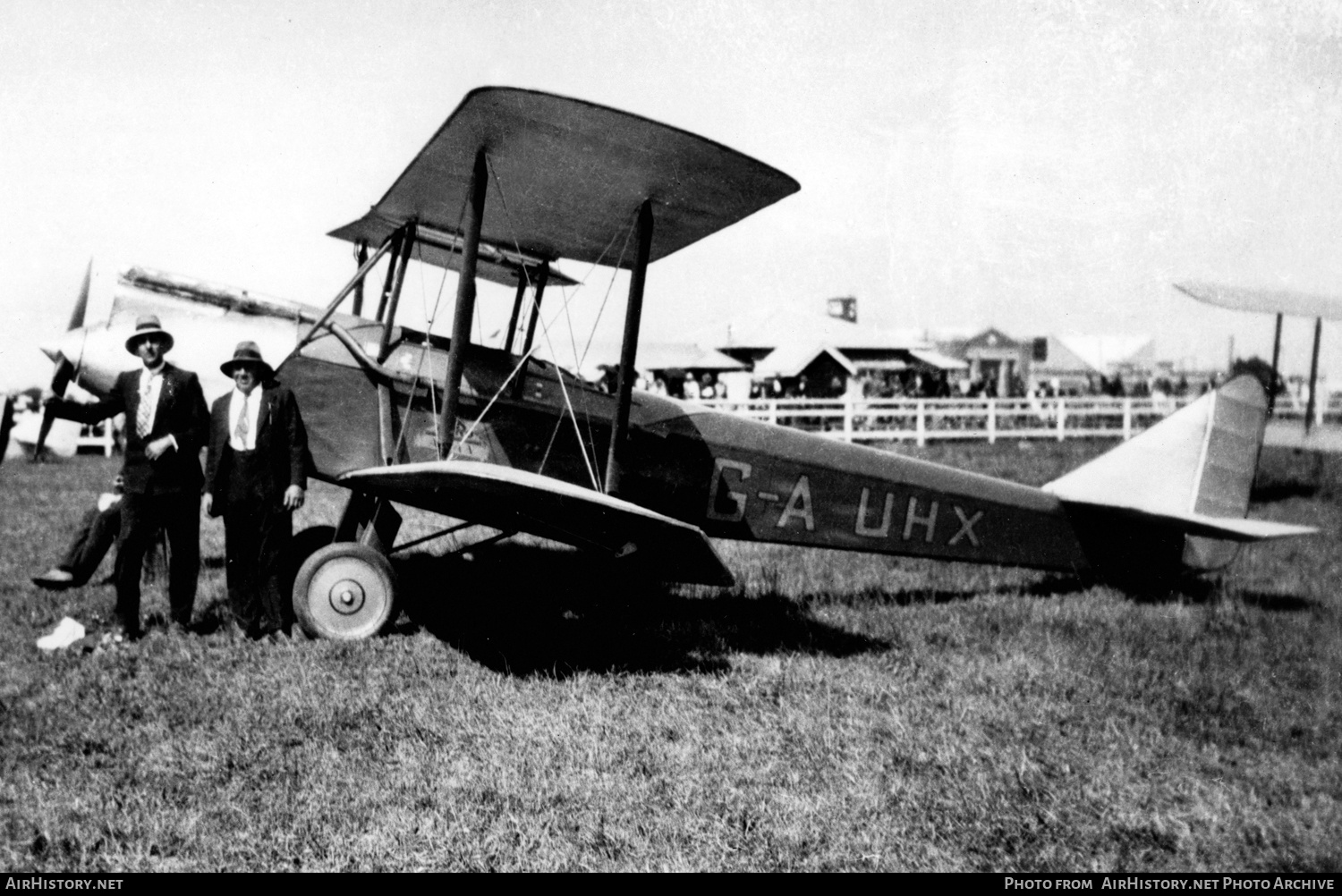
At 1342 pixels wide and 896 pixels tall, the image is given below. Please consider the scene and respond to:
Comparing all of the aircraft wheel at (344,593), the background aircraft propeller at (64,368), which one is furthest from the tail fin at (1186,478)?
the background aircraft propeller at (64,368)

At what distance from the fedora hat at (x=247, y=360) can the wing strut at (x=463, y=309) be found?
3.89 feet

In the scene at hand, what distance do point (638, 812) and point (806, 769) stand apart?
2.51ft

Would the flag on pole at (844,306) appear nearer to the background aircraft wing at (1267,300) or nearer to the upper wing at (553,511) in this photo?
the background aircraft wing at (1267,300)

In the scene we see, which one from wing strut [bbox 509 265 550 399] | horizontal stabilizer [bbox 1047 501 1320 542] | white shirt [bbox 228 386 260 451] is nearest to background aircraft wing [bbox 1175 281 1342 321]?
horizontal stabilizer [bbox 1047 501 1320 542]

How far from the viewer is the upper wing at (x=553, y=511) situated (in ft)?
13.4

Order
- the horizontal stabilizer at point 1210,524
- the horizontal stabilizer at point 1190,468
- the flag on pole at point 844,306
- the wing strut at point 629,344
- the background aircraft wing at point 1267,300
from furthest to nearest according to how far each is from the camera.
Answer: the flag on pole at point 844,306, the background aircraft wing at point 1267,300, the horizontal stabilizer at point 1190,468, the horizontal stabilizer at point 1210,524, the wing strut at point 629,344

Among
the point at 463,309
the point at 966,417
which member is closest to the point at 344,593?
the point at 463,309

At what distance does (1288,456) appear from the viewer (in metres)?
14.1

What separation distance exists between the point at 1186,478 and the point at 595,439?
4346 millimetres

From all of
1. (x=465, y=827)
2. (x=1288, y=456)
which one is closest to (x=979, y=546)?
(x=465, y=827)

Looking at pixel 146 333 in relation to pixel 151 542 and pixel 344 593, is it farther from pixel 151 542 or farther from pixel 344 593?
pixel 344 593

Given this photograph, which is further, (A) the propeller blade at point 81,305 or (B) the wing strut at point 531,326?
(A) the propeller blade at point 81,305

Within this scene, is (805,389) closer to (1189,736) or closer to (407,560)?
(407,560)

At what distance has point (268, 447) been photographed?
5102mm
